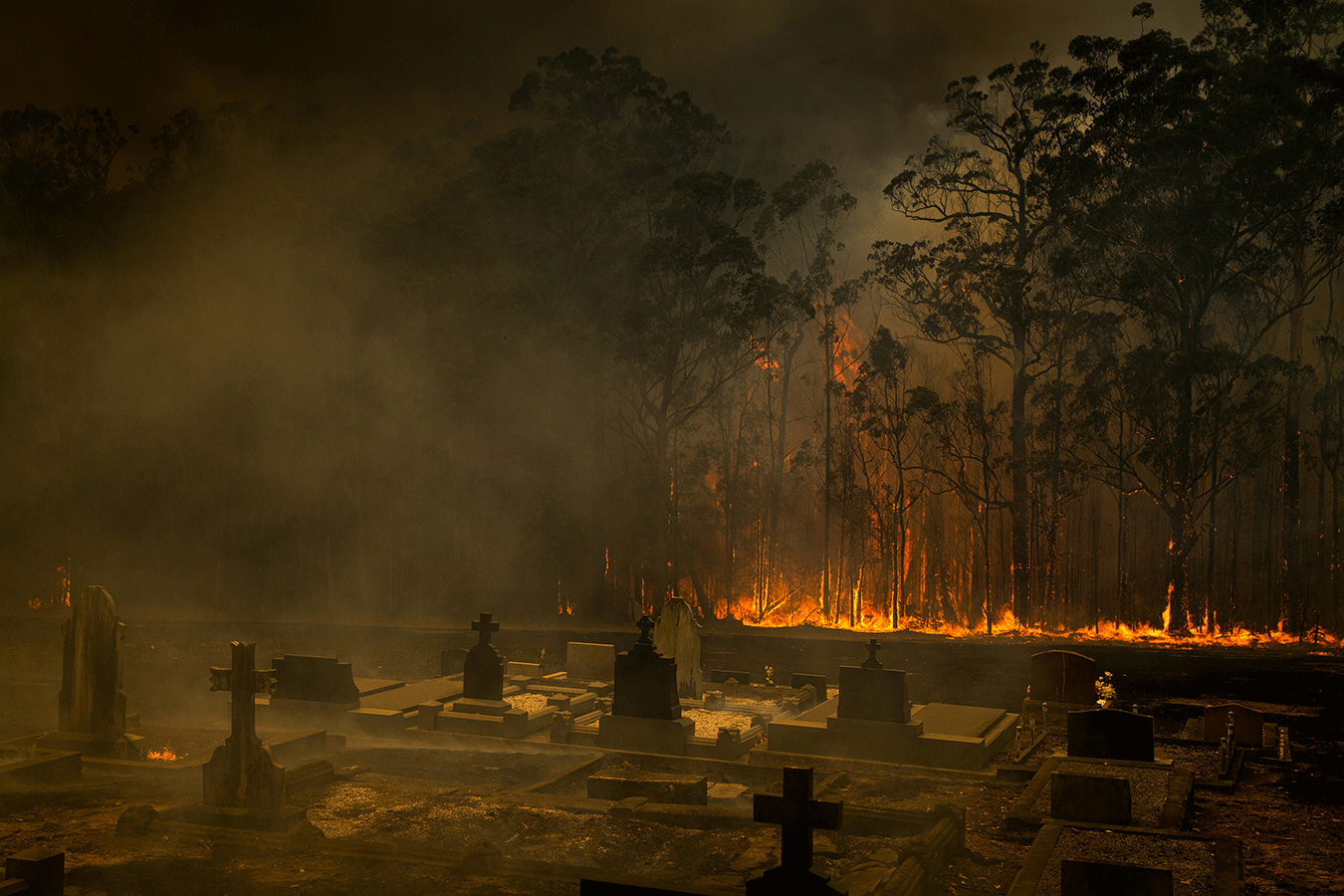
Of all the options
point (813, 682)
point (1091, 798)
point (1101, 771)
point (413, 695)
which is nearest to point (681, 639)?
point (813, 682)

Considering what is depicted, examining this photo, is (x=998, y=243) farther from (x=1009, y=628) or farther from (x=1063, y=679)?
(x=1063, y=679)

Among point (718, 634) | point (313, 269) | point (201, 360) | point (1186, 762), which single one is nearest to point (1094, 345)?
point (718, 634)

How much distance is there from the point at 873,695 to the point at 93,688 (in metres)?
7.41

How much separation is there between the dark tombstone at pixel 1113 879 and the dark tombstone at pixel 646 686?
5517 mm

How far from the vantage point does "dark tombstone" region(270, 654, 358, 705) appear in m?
11.0

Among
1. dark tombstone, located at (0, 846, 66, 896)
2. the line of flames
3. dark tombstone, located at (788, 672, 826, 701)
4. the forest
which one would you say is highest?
the forest

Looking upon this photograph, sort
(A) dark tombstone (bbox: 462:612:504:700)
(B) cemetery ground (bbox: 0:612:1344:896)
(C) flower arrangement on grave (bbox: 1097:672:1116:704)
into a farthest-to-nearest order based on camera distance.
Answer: (C) flower arrangement on grave (bbox: 1097:672:1116:704) → (A) dark tombstone (bbox: 462:612:504:700) → (B) cemetery ground (bbox: 0:612:1344:896)

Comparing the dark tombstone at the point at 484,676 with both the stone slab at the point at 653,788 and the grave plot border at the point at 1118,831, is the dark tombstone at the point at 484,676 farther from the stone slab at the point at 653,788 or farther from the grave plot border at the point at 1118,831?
the grave plot border at the point at 1118,831

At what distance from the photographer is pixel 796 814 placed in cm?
475

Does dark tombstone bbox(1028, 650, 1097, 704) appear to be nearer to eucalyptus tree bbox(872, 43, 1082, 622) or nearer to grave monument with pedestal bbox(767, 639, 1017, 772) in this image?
grave monument with pedestal bbox(767, 639, 1017, 772)

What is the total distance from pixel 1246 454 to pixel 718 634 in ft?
44.6

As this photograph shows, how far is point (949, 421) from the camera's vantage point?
26547 millimetres

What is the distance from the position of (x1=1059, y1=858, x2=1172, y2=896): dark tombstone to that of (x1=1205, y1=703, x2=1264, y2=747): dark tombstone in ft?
22.1

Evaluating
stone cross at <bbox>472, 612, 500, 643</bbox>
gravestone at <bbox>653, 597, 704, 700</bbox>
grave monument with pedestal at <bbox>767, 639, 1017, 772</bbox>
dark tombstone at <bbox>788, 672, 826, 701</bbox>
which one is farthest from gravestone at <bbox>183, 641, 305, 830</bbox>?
dark tombstone at <bbox>788, 672, 826, 701</bbox>
